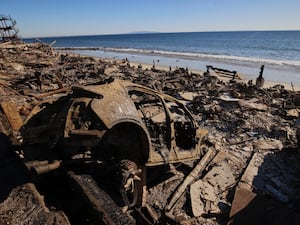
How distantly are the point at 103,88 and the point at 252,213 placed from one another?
12.0 feet

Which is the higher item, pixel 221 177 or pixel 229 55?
pixel 221 177

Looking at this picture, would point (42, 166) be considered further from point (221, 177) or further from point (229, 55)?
point (229, 55)

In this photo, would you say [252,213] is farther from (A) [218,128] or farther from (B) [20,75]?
(B) [20,75]

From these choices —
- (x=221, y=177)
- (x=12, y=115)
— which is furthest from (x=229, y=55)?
(x=12, y=115)

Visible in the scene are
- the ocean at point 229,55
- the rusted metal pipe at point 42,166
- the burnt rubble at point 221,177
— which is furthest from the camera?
the ocean at point 229,55

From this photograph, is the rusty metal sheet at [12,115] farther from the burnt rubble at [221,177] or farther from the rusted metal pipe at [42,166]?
the rusted metal pipe at [42,166]

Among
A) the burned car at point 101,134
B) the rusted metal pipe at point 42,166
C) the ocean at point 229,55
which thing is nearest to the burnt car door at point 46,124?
the burned car at point 101,134

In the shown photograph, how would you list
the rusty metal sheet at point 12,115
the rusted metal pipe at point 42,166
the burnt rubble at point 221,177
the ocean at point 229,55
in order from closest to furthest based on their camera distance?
1. the rusted metal pipe at point 42,166
2. the burnt rubble at point 221,177
3. the rusty metal sheet at point 12,115
4. the ocean at point 229,55

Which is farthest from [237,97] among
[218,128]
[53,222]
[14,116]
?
[53,222]

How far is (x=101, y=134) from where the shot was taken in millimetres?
4039

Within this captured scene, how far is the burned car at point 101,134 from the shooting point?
4.14 metres

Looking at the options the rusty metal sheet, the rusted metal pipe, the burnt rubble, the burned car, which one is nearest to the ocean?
the burnt rubble

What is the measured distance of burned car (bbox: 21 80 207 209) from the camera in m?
4.14

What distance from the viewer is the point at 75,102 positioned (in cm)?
421
